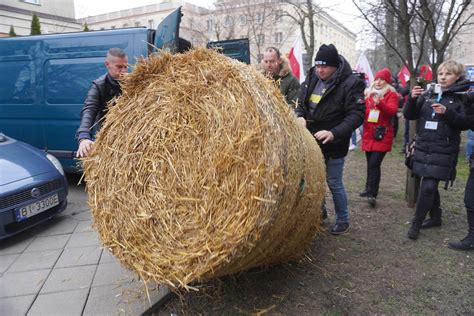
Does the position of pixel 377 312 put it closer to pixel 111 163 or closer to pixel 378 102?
pixel 111 163

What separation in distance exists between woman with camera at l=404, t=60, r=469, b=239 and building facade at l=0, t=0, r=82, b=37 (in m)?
24.8

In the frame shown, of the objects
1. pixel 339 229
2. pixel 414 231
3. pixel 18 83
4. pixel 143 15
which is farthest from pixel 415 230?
pixel 143 15

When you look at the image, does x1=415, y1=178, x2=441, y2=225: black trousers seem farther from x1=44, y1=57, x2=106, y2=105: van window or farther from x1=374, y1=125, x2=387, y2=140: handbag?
x1=44, y1=57, x2=106, y2=105: van window

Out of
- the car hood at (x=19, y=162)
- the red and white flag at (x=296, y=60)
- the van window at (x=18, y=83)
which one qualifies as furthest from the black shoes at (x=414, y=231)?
the van window at (x=18, y=83)

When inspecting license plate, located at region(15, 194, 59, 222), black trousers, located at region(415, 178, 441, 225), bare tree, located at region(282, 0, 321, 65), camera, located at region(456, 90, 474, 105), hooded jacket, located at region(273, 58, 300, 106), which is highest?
bare tree, located at region(282, 0, 321, 65)

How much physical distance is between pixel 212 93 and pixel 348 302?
6.19 feet

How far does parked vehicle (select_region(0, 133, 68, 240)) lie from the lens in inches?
145

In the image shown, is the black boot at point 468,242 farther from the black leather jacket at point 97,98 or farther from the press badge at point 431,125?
the black leather jacket at point 97,98

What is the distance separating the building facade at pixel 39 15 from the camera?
2273 centimetres

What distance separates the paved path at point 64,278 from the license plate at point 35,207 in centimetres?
33

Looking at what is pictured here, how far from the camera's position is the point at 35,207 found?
3.96 metres

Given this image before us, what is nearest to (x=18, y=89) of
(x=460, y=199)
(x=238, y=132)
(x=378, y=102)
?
(x=238, y=132)

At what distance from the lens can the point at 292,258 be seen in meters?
2.97

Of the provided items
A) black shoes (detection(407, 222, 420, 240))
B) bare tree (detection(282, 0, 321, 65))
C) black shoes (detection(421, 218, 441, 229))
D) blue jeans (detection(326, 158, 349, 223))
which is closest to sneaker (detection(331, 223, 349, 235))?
blue jeans (detection(326, 158, 349, 223))
